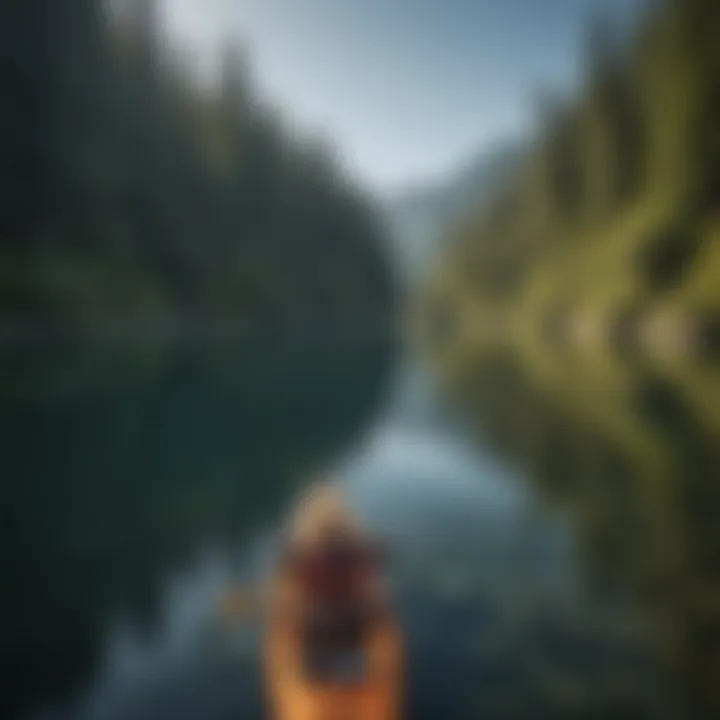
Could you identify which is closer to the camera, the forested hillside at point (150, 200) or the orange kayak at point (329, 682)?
the orange kayak at point (329, 682)

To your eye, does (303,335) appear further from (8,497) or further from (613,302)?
(8,497)

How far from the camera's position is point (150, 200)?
101 ft

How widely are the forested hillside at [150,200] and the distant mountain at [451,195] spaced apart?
6201 mm

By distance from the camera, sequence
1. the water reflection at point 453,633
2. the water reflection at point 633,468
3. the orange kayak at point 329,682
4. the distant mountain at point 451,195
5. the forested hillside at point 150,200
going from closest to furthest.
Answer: the orange kayak at point 329,682, the water reflection at point 453,633, the water reflection at point 633,468, the distant mountain at point 451,195, the forested hillside at point 150,200

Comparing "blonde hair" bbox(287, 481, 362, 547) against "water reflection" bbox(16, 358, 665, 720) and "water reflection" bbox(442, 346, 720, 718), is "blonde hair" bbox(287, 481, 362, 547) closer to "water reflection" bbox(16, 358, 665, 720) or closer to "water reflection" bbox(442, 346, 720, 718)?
"water reflection" bbox(16, 358, 665, 720)

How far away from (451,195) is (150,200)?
20.7m

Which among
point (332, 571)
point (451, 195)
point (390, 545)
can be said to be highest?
point (451, 195)

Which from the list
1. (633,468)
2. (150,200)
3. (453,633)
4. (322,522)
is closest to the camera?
(322,522)

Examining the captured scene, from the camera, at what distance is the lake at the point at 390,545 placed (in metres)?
4.10

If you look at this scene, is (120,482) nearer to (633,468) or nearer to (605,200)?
(633,468)

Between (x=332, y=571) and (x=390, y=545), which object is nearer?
(x=332, y=571)

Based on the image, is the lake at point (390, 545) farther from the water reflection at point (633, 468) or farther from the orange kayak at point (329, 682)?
the orange kayak at point (329, 682)

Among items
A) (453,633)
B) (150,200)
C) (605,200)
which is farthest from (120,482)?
(150,200)

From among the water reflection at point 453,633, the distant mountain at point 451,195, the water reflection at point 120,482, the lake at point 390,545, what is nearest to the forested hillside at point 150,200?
the distant mountain at point 451,195
